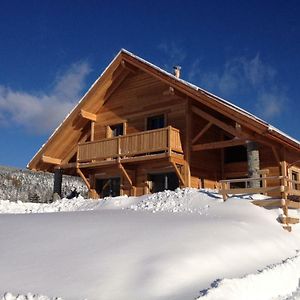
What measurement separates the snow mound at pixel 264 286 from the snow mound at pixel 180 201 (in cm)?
492

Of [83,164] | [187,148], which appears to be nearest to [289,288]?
[187,148]

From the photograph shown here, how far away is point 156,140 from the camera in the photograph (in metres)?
18.0

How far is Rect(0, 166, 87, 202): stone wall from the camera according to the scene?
27312mm

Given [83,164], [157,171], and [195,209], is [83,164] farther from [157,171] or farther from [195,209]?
[195,209]

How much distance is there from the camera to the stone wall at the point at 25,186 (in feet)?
89.6

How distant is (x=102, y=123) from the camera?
22.0m

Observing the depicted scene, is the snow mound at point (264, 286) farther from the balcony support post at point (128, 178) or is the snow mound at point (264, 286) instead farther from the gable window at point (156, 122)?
the gable window at point (156, 122)

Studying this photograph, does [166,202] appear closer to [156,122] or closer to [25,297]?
[156,122]

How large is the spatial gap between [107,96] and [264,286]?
53.5ft

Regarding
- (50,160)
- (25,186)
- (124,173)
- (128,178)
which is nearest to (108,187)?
(128,178)

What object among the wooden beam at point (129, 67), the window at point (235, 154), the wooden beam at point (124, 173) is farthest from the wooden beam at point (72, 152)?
the window at point (235, 154)

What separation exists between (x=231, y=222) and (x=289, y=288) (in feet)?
10.8

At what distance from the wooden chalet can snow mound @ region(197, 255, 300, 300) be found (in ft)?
24.6

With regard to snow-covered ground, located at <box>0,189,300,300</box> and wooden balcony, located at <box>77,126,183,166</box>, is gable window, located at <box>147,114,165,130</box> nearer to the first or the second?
wooden balcony, located at <box>77,126,183,166</box>
